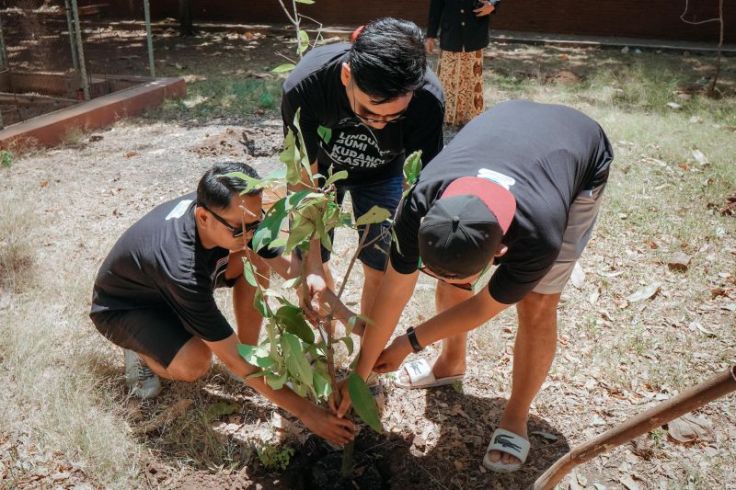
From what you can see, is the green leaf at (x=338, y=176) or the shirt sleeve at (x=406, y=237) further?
the shirt sleeve at (x=406, y=237)

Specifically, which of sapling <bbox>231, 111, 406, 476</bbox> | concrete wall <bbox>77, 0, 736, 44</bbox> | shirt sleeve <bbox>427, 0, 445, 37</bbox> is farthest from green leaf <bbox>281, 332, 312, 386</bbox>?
concrete wall <bbox>77, 0, 736, 44</bbox>

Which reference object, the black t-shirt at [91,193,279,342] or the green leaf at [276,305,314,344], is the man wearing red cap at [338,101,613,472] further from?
the black t-shirt at [91,193,279,342]

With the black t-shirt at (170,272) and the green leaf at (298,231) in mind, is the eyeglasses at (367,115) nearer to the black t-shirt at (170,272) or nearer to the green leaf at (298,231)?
the green leaf at (298,231)

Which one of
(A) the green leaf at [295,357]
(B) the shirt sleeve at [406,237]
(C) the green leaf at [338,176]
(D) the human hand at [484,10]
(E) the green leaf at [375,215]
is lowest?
(A) the green leaf at [295,357]

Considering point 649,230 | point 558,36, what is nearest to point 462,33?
point 649,230

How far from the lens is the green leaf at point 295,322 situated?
6.02 feet

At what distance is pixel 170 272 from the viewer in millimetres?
2193

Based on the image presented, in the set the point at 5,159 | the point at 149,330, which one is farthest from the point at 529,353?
the point at 5,159

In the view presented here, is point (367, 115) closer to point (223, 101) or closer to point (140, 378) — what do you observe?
point (140, 378)

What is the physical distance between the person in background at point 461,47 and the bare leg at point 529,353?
12.1 feet

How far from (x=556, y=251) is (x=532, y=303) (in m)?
0.51

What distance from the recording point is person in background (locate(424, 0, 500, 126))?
525cm

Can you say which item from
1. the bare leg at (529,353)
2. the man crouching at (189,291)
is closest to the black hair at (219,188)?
the man crouching at (189,291)

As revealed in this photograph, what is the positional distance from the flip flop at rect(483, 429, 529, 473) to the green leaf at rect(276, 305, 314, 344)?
38.0 inches
